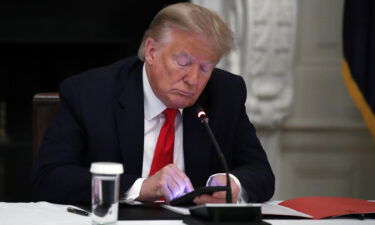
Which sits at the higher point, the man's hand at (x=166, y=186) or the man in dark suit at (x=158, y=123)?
the man in dark suit at (x=158, y=123)

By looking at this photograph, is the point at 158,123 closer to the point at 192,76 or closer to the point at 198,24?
the point at 192,76

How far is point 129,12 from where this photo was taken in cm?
415

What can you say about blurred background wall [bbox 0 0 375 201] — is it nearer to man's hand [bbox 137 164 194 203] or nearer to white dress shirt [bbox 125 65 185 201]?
white dress shirt [bbox 125 65 185 201]

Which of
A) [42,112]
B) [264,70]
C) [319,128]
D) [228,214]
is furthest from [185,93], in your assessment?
[319,128]

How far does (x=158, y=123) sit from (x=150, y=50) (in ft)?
0.78

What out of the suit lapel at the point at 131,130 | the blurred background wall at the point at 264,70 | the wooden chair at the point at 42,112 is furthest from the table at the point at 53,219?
the blurred background wall at the point at 264,70

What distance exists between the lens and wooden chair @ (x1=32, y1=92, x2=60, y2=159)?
2365 mm

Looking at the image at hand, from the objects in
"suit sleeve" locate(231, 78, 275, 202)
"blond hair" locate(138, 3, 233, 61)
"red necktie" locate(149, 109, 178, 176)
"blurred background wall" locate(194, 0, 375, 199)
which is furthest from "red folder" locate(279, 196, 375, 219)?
"blurred background wall" locate(194, 0, 375, 199)

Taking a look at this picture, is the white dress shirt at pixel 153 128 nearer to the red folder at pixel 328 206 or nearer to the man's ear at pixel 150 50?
the man's ear at pixel 150 50

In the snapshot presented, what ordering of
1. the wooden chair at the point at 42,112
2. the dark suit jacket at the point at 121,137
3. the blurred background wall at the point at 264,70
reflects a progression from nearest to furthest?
the dark suit jacket at the point at 121,137 → the wooden chair at the point at 42,112 → the blurred background wall at the point at 264,70

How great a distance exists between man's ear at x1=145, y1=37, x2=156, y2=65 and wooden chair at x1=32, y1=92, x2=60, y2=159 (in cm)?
35

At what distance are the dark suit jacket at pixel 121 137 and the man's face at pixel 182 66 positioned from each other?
0.12 m

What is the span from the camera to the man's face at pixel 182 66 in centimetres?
214

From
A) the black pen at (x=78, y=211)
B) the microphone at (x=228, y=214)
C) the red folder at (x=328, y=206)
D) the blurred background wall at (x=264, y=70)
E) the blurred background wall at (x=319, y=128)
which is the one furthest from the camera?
the blurred background wall at (x=319, y=128)
